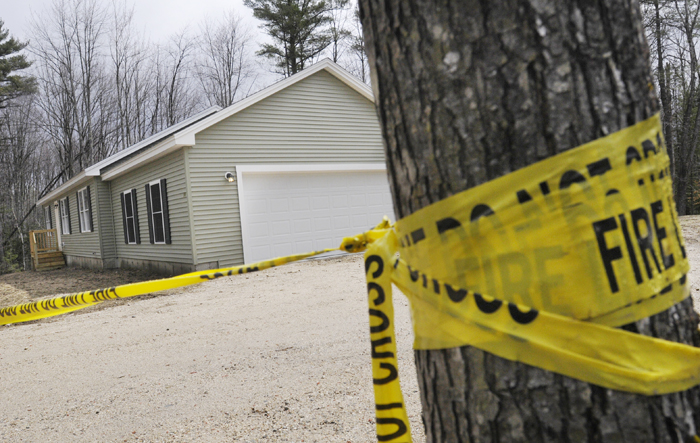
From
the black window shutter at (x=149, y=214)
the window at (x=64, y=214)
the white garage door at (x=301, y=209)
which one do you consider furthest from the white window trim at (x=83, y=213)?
the white garage door at (x=301, y=209)

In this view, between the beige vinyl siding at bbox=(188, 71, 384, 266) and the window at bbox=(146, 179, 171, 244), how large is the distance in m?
1.61

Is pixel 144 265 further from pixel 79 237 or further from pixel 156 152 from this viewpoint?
pixel 79 237

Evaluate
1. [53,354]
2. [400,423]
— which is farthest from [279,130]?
[400,423]

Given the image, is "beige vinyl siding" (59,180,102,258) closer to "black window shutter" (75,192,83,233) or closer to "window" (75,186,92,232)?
"black window shutter" (75,192,83,233)

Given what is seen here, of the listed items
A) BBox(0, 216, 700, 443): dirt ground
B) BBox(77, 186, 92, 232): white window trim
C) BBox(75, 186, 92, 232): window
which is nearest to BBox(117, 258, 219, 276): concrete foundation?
BBox(75, 186, 92, 232): window

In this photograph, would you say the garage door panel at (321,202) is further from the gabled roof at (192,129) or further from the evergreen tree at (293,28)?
the evergreen tree at (293,28)

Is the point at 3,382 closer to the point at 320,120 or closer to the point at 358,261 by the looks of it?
the point at 358,261

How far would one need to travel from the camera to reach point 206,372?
13.5ft

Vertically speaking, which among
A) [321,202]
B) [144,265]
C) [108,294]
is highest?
[321,202]

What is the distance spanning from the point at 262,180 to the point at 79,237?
36.2 feet

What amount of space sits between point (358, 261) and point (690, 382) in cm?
1031

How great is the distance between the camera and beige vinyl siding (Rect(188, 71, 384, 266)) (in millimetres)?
11586

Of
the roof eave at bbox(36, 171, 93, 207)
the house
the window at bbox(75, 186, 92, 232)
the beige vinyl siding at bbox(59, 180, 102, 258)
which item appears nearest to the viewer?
the house

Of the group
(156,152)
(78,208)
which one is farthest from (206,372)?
(78,208)
